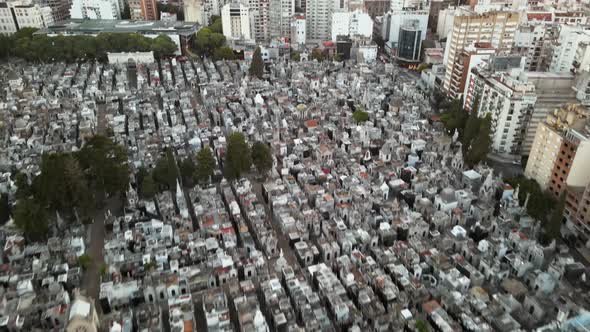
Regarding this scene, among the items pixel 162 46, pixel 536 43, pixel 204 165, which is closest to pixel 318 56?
pixel 162 46

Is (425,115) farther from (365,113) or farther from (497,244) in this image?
(497,244)

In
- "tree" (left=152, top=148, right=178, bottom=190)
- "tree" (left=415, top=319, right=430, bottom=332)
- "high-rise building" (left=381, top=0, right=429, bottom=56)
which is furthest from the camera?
"high-rise building" (left=381, top=0, right=429, bottom=56)

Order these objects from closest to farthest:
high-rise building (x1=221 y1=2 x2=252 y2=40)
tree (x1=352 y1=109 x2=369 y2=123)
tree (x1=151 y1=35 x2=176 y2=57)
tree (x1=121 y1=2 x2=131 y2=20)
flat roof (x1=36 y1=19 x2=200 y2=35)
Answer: tree (x1=352 y1=109 x2=369 y2=123) → tree (x1=151 y1=35 x2=176 y2=57) → flat roof (x1=36 y1=19 x2=200 y2=35) → high-rise building (x1=221 y1=2 x2=252 y2=40) → tree (x1=121 y1=2 x2=131 y2=20)

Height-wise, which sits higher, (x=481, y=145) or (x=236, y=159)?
(x=481, y=145)

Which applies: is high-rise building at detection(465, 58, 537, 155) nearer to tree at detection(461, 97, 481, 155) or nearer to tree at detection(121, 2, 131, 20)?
tree at detection(461, 97, 481, 155)

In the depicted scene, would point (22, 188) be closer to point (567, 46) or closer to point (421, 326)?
point (421, 326)

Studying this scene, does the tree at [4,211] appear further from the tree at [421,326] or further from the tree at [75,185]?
the tree at [421,326]

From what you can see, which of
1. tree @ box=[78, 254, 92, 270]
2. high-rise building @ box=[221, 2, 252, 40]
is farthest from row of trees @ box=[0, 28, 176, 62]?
tree @ box=[78, 254, 92, 270]
